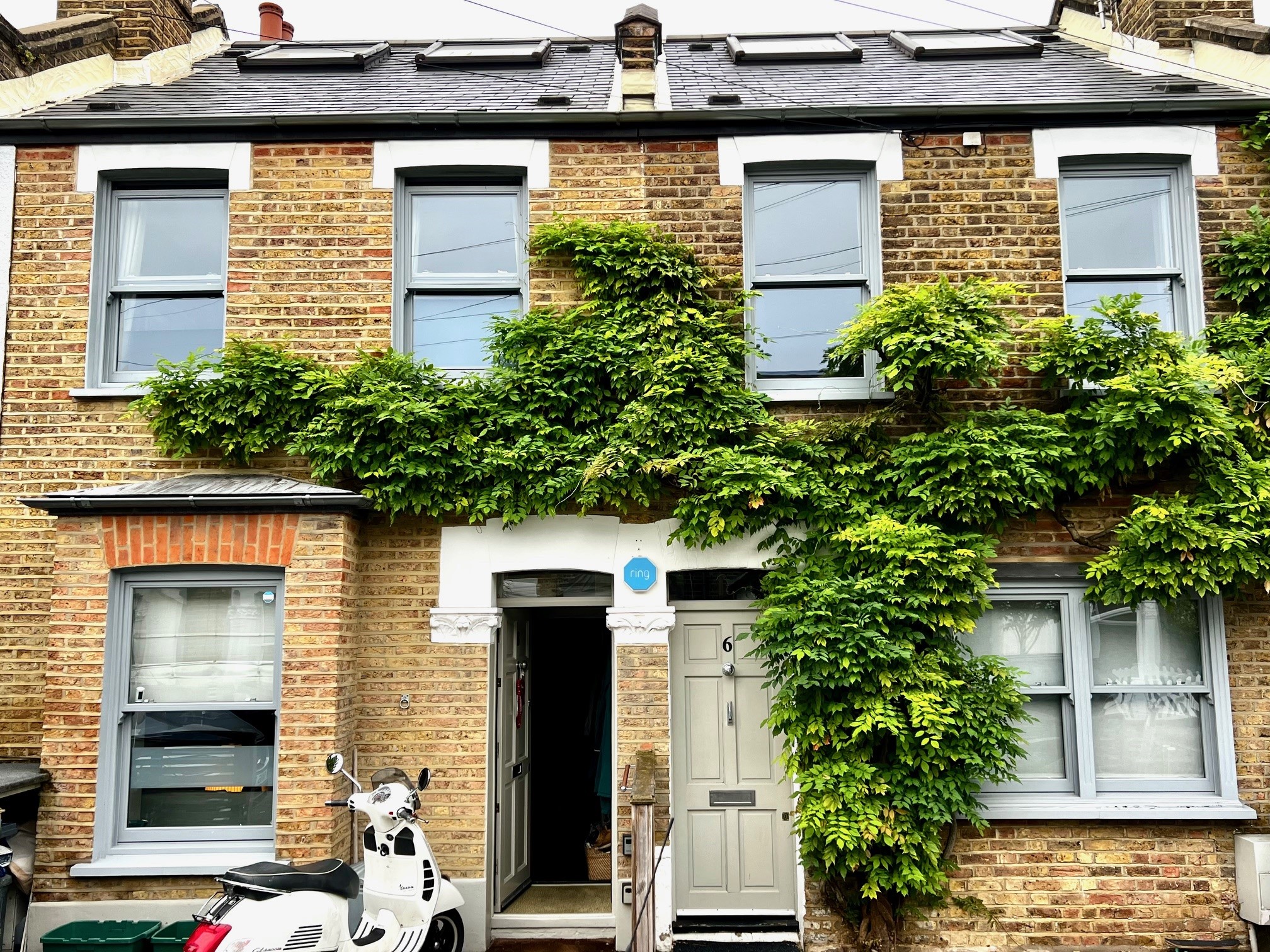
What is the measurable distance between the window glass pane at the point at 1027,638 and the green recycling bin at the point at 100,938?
6.11m

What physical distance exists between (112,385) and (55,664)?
2217mm

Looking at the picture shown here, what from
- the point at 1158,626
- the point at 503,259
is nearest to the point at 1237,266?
the point at 1158,626

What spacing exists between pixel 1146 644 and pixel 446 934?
5620 millimetres

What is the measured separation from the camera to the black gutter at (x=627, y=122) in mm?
7484

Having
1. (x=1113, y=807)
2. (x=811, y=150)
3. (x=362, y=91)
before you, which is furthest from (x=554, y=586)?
(x=362, y=91)

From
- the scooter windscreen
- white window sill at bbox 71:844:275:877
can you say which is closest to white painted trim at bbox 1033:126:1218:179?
the scooter windscreen

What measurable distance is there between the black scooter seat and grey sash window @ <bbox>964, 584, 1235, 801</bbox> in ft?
15.3

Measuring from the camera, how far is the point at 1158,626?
7188 millimetres

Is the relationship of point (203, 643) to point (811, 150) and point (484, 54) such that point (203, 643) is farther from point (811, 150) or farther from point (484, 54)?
point (484, 54)

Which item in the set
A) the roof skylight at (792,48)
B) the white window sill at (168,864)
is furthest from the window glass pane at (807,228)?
the white window sill at (168,864)

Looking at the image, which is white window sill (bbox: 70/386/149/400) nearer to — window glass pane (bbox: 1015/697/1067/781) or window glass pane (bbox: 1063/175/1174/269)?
window glass pane (bbox: 1015/697/1067/781)

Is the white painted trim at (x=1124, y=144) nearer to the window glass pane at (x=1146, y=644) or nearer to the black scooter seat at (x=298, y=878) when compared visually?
the window glass pane at (x=1146, y=644)

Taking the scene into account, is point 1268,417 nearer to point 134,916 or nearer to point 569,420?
point 569,420

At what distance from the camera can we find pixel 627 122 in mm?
7594
